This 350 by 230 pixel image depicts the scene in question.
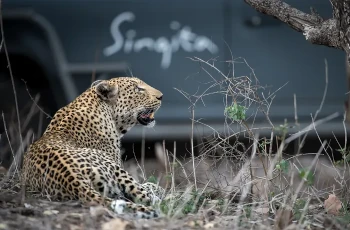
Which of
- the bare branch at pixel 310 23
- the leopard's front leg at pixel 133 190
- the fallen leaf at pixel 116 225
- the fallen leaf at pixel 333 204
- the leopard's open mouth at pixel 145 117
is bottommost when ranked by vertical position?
the fallen leaf at pixel 333 204

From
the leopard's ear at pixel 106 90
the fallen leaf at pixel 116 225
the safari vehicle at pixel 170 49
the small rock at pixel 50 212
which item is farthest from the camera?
the safari vehicle at pixel 170 49

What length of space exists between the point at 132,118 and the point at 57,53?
2.45 metres

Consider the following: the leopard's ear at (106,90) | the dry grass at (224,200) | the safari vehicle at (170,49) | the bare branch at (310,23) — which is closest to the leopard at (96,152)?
the leopard's ear at (106,90)

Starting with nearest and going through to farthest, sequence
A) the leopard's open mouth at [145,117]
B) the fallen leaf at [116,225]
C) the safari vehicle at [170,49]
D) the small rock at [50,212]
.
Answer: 1. the fallen leaf at [116,225]
2. the small rock at [50,212]
3. the leopard's open mouth at [145,117]
4. the safari vehicle at [170,49]

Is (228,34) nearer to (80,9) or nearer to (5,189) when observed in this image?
(80,9)

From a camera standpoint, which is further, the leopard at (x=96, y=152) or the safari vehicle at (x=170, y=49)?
the safari vehicle at (x=170, y=49)

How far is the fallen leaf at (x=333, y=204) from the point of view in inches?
225

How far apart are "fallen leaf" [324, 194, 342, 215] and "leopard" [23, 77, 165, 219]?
997 millimetres

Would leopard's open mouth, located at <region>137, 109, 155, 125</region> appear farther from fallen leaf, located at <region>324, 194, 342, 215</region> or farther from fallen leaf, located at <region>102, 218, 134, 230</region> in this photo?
fallen leaf, located at <region>102, 218, 134, 230</region>

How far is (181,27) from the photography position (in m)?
8.80

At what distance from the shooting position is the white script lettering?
28.9ft

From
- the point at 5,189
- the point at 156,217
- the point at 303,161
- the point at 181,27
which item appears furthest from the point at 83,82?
the point at 156,217

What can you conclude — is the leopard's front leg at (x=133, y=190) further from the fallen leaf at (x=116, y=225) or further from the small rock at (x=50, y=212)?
the fallen leaf at (x=116, y=225)

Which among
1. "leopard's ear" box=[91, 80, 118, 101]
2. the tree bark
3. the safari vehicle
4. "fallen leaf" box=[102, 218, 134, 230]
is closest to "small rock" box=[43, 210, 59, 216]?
"fallen leaf" box=[102, 218, 134, 230]
